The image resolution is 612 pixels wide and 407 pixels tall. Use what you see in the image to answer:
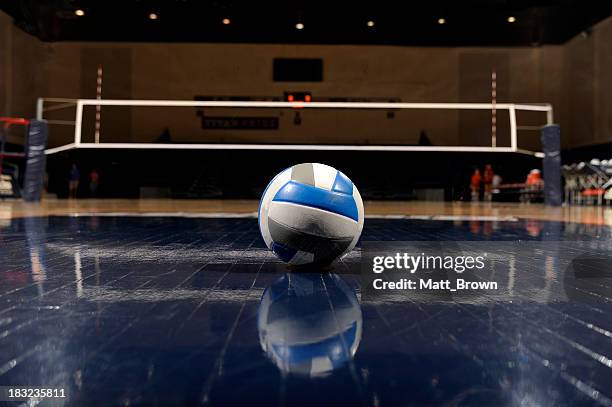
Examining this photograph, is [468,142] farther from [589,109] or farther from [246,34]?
[246,34]

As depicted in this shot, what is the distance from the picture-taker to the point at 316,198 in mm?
2354

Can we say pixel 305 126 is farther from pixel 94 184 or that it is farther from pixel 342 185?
pixel 342 185

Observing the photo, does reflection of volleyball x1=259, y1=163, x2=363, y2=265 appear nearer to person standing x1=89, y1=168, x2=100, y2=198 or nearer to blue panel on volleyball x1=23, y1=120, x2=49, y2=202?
blue panel on volleyball x1=23, y1=120, x2=49, y2=202

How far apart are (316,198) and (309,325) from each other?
971 mm

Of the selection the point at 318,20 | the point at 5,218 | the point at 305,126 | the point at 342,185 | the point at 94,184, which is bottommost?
the point at 5,218

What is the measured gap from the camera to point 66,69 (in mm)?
19281

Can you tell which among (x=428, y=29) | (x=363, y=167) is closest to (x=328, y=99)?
(x=363, y=167)

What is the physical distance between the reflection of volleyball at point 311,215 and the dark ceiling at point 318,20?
1270cm

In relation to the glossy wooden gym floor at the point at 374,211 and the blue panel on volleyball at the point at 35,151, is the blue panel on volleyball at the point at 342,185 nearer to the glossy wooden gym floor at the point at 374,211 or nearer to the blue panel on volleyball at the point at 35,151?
the glossy wooden gym floor at the point at 374,211

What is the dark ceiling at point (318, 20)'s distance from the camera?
14.6 meters

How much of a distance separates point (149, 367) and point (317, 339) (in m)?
0.41

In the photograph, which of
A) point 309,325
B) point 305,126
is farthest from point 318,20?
point 309,325

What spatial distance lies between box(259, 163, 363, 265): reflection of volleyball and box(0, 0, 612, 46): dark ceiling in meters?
12.7

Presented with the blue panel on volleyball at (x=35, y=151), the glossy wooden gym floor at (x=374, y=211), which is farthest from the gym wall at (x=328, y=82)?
the glossy wooden gym floor at (x=374, y=211)
